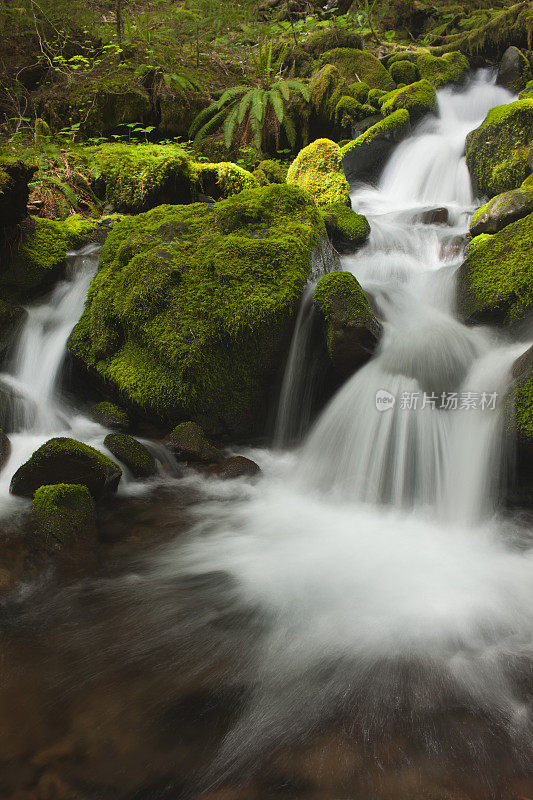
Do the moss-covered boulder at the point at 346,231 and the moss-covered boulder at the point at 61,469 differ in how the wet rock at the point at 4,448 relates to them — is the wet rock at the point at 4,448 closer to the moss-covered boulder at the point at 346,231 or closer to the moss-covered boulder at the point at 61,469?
the moss-covered boulder at the point at 61,469

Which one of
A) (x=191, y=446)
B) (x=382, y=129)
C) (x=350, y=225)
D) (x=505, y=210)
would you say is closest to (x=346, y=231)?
(x=350, y=225)

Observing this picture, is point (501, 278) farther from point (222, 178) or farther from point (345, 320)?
point (222, 178)

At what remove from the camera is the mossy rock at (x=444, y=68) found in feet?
38.5

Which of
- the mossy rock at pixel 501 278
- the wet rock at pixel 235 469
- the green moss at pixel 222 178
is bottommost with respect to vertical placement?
the wet rock at pixel 235 469

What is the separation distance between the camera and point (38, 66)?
33.9ft

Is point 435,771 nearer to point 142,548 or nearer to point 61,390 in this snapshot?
point 142,548

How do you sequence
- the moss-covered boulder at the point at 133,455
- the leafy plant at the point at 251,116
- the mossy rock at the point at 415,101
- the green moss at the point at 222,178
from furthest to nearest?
the mossy rock at the point at 415,101, the leafy plant at the point at 251,116, the green moss at the point at 222,178, the moss-covered boulder at the point at 133,455

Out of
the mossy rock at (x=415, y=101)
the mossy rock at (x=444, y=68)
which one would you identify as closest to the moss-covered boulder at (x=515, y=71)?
the mossy rock at (x=444, y=68)

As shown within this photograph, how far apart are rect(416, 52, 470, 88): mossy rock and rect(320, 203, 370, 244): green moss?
23.5 feet

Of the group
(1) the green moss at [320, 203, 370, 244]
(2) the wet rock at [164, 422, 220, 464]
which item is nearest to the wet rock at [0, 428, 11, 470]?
(2) the wet rock at [164, 422, 220, 464]

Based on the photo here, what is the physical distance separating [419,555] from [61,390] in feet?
13.7

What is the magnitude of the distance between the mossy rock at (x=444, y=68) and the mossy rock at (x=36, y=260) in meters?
10.1

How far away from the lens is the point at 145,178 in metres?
7.23

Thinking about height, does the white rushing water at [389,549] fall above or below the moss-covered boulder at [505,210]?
below
